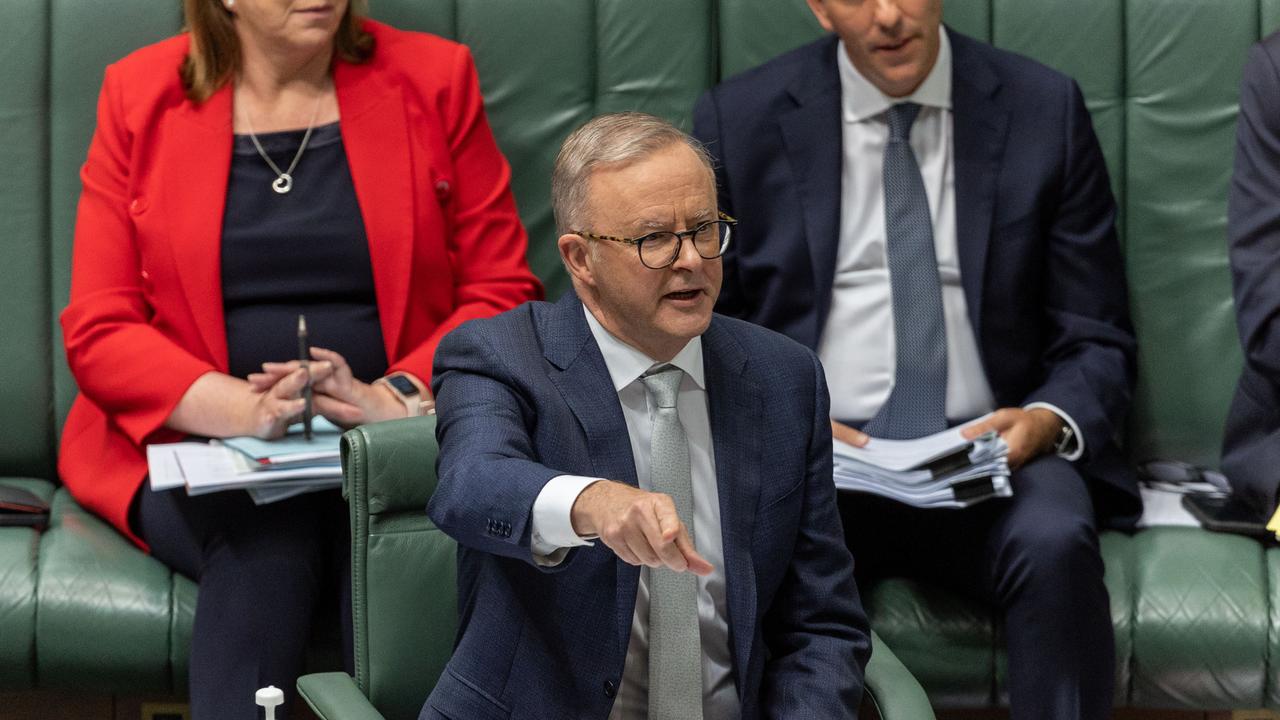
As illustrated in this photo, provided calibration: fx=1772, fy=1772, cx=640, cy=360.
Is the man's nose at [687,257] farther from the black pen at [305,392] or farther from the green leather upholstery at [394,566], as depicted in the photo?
the black pen at [305,392]

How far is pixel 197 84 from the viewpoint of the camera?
3.22 m

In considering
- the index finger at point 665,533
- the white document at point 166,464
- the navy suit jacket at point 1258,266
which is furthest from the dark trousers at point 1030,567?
the index finger at point 665,533

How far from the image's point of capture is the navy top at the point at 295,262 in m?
→ 3.15

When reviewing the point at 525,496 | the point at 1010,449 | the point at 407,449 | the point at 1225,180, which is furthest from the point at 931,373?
the point at 525,496

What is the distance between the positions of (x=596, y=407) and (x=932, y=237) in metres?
1.22

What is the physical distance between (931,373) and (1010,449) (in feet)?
0.75

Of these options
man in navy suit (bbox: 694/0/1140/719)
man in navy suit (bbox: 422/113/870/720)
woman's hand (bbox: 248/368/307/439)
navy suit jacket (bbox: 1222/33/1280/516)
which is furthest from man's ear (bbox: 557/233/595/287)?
navy suit jacket (bbox: 1222/33/1280/516)

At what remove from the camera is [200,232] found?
124 inches

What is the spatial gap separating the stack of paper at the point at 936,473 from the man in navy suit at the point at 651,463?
0.68m

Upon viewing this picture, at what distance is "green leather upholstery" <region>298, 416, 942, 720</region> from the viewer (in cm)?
237

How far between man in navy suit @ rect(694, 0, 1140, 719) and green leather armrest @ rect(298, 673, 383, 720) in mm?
1123

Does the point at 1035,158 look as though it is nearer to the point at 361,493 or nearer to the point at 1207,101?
the point at 1207,101

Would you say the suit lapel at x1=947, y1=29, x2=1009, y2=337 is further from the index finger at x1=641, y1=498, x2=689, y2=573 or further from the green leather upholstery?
the index finger at x1=641, y1=498, x2=689, y2=573

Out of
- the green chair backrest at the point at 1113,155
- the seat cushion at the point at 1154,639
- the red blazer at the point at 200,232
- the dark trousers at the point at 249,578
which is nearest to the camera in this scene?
the dark trousers at the point at 249,578
